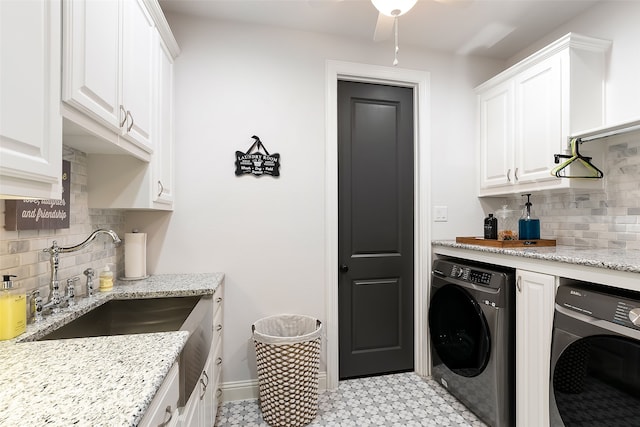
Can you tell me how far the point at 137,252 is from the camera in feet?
6.43

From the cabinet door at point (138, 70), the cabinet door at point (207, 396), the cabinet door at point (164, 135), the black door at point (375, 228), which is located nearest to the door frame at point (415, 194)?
the black door at point (375, 228)

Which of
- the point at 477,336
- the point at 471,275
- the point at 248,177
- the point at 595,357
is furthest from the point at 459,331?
the point at 248,177

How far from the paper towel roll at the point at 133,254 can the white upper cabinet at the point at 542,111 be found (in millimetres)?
2548

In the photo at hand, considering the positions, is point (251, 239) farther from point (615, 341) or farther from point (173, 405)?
point (615, 341)

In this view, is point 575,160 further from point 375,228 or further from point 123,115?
point 123,115

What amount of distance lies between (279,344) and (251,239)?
743 mm

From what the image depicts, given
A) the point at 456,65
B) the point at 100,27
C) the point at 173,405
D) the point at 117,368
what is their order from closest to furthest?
the point at 117,368, the point at 173,405, the point at 100,27, the point at 456,65

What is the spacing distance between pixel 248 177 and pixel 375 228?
1046mm

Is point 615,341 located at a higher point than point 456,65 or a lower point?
lower

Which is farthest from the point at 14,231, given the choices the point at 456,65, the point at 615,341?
the point at 456,65

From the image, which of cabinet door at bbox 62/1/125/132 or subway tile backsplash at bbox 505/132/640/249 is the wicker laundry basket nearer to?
cabinet door at bbox 62/1/125/132

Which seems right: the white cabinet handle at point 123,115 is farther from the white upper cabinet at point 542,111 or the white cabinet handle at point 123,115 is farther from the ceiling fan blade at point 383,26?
the white upper cabinet at point 542,111

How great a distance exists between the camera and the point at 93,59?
110cm

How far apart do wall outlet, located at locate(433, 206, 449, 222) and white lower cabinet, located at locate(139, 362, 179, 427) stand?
218cm
